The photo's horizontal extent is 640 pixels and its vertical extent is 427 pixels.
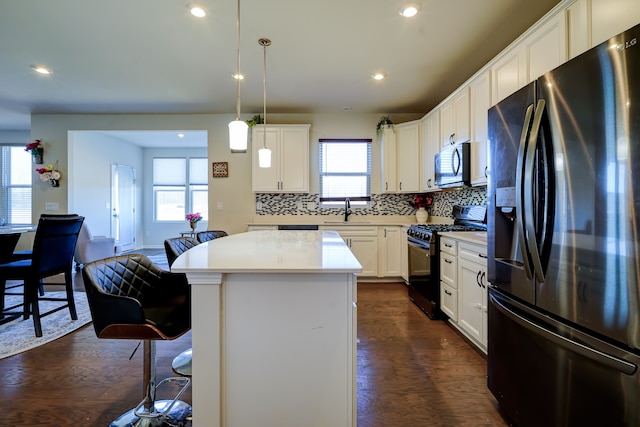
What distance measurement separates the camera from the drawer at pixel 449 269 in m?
2.62

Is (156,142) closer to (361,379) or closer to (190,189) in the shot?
(190,189)

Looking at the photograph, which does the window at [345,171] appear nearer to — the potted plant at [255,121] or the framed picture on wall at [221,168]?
the potted plant at [255,121]

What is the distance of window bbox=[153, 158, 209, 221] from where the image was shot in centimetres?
776

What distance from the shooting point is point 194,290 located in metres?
1.27

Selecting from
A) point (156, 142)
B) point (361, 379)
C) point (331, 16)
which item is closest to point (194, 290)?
point (361, 379)

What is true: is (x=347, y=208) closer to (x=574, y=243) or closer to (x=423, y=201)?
(x=423, y=201)

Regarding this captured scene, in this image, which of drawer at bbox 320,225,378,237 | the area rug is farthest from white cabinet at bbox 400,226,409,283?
the area rug

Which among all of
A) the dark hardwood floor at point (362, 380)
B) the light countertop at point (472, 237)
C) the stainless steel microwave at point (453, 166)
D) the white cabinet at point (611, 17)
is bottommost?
the dark hardwood floor at point (362, 380)

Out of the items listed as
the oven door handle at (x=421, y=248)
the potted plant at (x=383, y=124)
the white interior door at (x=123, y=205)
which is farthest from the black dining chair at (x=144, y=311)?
the white interior door at (x=123, y=205)

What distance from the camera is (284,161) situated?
4398 mm

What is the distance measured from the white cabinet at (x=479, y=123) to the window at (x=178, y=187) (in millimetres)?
6643

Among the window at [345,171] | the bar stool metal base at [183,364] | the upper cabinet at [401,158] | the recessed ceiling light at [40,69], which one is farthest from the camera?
the window at [345,171]

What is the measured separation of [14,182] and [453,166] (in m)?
8.38

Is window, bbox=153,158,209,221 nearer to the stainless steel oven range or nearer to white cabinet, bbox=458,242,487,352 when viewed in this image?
the stainless steel oven range
